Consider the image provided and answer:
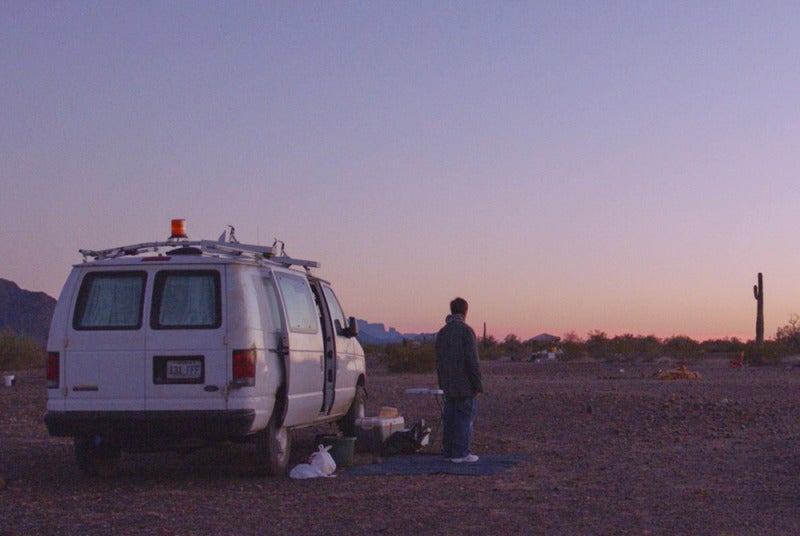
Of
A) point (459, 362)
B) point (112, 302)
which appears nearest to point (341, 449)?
point (459, 362)

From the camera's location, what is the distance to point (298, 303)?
43.2 ft

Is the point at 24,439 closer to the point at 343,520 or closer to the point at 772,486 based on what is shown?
the point at 343,520

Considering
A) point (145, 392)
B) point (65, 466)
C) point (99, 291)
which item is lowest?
point (65, 466)

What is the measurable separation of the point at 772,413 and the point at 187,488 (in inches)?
441

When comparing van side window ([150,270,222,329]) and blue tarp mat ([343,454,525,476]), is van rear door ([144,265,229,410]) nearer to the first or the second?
van side window ([150,270,222,329])

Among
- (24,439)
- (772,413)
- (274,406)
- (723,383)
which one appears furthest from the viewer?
(723,383)

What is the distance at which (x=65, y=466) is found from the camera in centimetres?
1336

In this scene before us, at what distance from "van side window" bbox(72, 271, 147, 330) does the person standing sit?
370cm

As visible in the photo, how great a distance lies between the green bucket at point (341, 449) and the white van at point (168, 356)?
101cm

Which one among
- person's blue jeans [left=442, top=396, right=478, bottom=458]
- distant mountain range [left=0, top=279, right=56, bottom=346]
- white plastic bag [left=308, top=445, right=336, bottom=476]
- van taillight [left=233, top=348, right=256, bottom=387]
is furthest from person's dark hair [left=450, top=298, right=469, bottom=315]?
distant mountain range [left=0, top=279, right=56, bottom=346]

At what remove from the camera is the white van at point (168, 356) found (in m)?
11.1

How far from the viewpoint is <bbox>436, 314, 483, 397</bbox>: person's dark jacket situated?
13.3m

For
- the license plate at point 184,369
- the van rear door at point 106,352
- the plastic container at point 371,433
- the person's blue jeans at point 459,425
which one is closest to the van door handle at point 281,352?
the license plate at point 184,369

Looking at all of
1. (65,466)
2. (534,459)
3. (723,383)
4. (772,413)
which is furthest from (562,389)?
(65,466)
